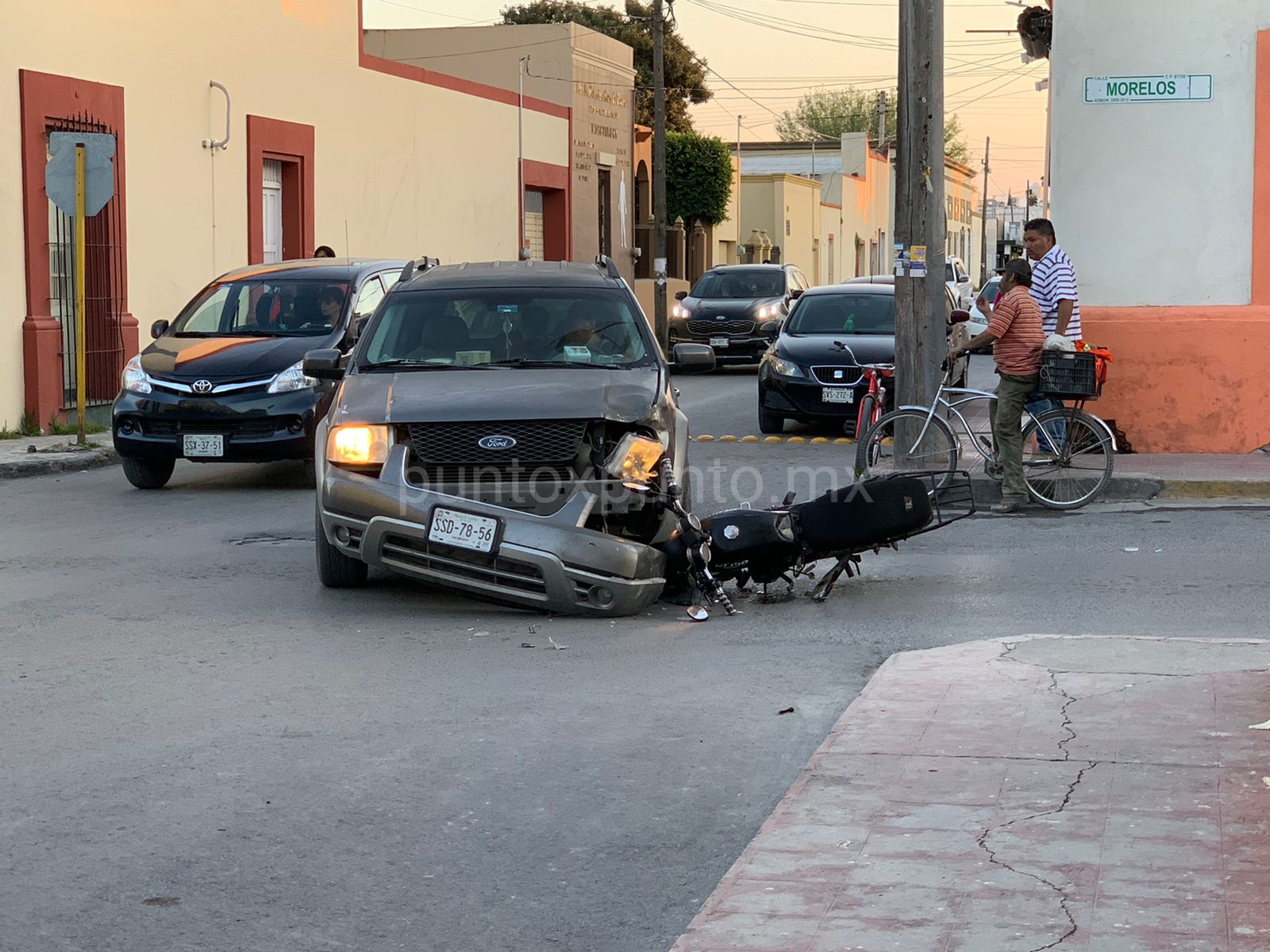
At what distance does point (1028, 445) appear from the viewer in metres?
12.3

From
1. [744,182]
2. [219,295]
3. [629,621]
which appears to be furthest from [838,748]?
[744,182]

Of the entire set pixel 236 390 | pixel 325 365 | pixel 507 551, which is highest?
pixel 325 365

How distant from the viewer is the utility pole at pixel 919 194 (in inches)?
548

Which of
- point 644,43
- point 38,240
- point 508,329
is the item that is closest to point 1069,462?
point 508,329

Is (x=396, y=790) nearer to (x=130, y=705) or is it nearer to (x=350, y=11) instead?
(x=130, y=705)

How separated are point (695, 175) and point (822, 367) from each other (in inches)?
1339

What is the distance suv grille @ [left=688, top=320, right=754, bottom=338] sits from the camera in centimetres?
2756

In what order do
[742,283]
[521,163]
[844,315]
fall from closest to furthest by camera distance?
1. [844,315]
2. [742,283]
3. [521,163]

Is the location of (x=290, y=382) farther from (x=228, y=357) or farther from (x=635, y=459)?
(x=635, y=459)

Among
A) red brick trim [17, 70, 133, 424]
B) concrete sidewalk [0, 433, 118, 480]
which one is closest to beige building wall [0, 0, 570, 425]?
red brick trim [17, 70, 133, 424]

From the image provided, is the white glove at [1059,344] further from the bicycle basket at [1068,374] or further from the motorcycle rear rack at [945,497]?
the motorcycle rear rack at [945,497]

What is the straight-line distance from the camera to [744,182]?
196ft

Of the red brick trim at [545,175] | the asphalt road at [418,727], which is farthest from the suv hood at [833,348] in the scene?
the red brick trim at [545,175]

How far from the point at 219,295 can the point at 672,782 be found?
1059 cm
